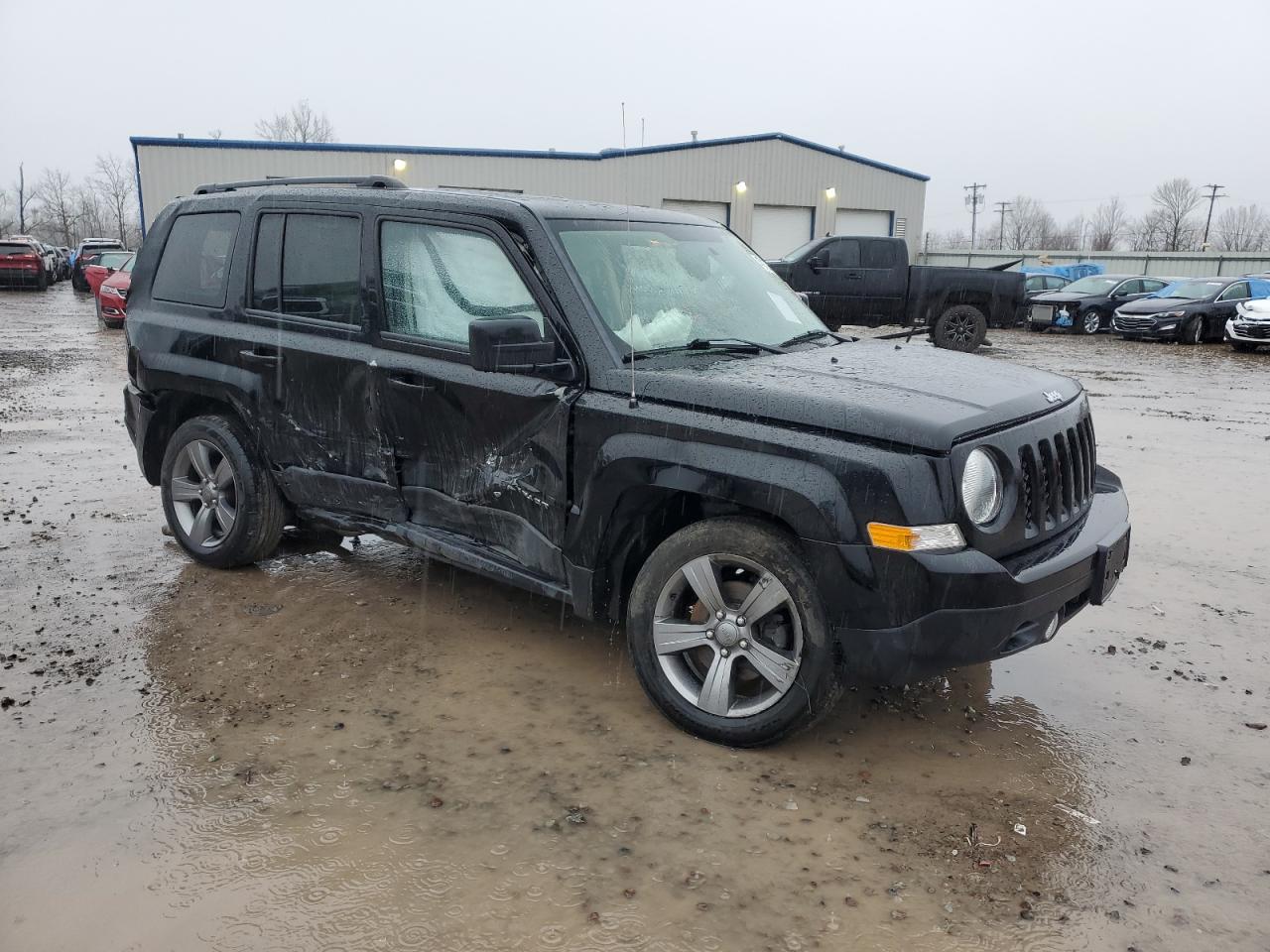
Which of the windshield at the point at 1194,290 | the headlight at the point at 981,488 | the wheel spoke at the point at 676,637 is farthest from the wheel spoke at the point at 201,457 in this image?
the windshield at the point at 1194,290

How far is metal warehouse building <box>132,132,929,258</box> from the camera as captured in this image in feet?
93.1

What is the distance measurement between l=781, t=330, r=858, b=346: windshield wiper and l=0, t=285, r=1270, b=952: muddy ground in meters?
1.53

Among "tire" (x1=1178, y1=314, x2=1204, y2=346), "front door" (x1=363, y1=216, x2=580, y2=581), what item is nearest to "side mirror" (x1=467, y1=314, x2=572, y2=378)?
"front door" (x1=363, y1=216, x2=580, y2=581)

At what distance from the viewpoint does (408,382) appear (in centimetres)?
424

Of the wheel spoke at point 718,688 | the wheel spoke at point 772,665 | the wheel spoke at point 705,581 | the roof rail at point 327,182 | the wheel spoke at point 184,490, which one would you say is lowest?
the wheel spoke at point 718,688

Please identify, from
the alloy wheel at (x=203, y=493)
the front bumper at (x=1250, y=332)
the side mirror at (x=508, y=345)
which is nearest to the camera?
the side mirror at (x=508, y=345)

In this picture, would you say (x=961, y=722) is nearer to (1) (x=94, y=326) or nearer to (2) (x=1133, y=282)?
(1) (x=94, y=326)

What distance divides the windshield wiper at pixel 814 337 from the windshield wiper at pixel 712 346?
0.15 m

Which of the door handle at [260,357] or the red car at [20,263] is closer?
the door handle at [260,357]

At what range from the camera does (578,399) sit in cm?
373

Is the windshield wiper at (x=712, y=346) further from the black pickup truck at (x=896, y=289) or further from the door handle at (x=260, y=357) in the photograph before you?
the black pickup truck at (x=896, y=289)

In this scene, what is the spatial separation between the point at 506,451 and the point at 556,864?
66.0 inches

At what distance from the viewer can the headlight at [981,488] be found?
10.4ft

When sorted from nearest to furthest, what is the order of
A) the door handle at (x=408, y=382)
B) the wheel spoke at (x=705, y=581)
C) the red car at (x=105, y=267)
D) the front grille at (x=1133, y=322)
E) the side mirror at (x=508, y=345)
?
the wheel spoke at (x=705, y=581), the side mirror at (x=508, y=345), the door handle at (x=408, y=382), the front grille at (x=1133, y=322), the red car at (x=105, y=267)
